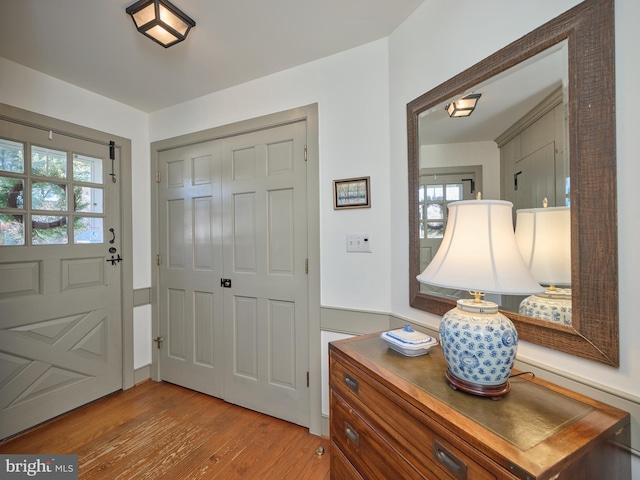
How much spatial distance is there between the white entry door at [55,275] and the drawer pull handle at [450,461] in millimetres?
2513

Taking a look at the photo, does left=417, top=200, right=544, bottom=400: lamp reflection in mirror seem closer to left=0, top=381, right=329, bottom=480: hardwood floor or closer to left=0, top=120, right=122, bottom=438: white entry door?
left=0, top=381, right=329, bottom=480: hardwood floor

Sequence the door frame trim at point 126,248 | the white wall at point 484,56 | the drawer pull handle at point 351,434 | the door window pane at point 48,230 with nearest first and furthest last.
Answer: the white wall at point 484,56, the drawer pull handle at point 351,434, the door window pane at point 48,230, the door frame trim at point 126,248

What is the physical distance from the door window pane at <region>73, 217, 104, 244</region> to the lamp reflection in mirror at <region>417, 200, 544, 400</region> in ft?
8.17

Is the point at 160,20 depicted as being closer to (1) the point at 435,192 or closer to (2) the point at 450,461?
(1) the point at 435,192

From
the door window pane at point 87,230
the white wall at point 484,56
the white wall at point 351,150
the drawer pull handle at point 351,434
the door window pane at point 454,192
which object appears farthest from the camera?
the door window pane at point 87,230

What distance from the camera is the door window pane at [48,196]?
6.13ft

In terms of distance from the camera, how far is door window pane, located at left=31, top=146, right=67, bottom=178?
1884 mm

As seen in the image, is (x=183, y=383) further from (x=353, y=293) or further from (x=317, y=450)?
(x=353, y=293)

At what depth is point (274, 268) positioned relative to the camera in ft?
6.41

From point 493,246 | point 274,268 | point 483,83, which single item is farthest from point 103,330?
point 483,83

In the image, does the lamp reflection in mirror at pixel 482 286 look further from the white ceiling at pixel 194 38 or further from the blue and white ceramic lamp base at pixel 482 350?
the white ceiling at pixel 194 38

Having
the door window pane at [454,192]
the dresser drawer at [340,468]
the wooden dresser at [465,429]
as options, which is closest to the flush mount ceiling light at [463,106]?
the door window pane at [454,192]

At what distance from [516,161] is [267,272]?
1552 mm

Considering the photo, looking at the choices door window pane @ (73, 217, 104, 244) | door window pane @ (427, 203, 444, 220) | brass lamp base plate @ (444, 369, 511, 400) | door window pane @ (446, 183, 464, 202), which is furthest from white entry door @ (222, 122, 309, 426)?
brass lamp base plate @ (444, 369, 511, 400)
